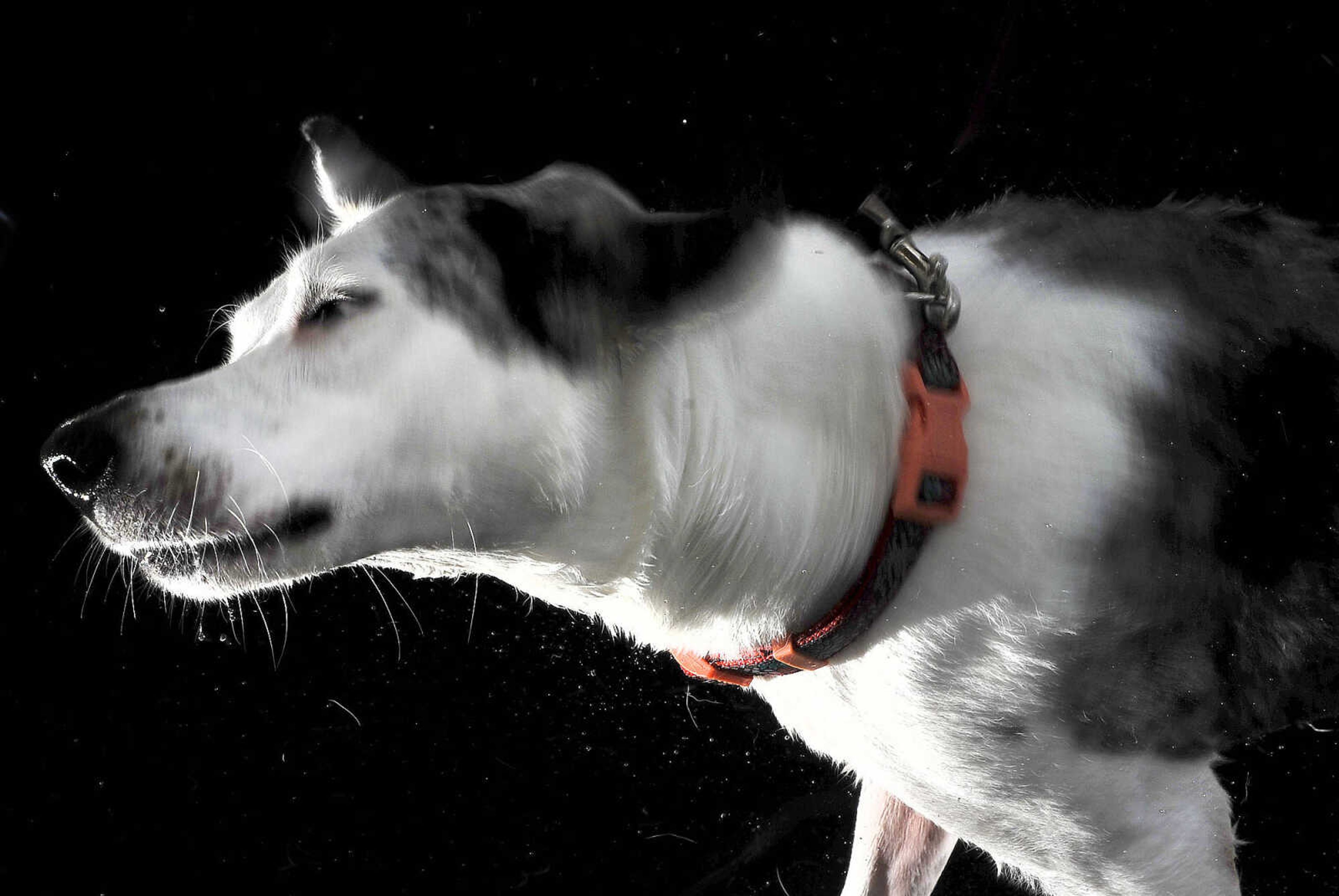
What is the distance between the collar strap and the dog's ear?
330mm

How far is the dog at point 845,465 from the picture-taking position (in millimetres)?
444

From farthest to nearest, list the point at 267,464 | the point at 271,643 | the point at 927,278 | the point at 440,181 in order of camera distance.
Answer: the point at 271,643, the point at 440,181, the point at 927,278, the point at 267,464

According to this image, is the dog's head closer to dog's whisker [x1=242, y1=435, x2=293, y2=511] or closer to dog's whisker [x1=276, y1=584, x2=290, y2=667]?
dog's whisker [x1=242, y1=435, x2=293, y2=511]

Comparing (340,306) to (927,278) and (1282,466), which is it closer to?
(927,278)

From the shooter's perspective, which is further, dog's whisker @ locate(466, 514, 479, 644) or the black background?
dog's whisker @ locate(466, 514, 479, 644)

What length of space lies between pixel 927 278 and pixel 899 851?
509mm

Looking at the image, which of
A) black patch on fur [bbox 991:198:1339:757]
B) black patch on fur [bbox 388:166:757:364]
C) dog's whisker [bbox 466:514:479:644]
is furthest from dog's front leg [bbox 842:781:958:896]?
black patch on fur [bbox 388:166:757:364]

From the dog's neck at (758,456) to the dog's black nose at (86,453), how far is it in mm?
219

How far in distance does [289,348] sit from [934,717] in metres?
0.43

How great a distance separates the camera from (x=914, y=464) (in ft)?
1.69

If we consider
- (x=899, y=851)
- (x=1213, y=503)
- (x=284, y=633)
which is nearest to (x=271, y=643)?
(x=284, y=633)

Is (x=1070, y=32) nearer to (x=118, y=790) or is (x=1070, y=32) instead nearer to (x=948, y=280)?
(x=948, y=280)

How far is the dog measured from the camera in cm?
44

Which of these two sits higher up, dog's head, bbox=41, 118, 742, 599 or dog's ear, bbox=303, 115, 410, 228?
dog's ear, bbox=303, 115, 410, 228
